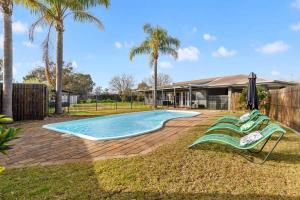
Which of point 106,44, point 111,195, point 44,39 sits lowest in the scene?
point 111,195

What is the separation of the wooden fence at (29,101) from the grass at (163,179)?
8518 millimetres

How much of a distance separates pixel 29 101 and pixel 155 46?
42.9ft

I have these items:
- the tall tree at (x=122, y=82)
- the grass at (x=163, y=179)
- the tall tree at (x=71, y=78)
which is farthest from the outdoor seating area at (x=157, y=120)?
the tall tree at (x=122, y=82)

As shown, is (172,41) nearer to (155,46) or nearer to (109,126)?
(155,46)

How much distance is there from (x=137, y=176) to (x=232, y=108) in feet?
55.5

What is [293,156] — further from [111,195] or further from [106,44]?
[106,44]

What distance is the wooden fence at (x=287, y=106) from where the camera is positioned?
804cm

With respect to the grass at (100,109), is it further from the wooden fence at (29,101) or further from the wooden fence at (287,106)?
the wooden fence at (287,106)

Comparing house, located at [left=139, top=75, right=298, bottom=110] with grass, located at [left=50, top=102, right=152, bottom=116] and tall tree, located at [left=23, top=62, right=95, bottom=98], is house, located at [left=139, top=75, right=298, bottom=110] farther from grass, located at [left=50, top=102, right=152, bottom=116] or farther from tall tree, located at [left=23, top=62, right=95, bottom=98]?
tall tree, located at [left=23, top=62, right=95, bottom=98]

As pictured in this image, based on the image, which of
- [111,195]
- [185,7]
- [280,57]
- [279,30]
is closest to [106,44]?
[185,7]

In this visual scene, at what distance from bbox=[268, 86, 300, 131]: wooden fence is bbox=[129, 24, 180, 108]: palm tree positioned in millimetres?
11408

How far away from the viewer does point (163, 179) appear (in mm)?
3529

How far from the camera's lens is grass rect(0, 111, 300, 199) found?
3.04 m

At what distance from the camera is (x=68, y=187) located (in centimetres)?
322
